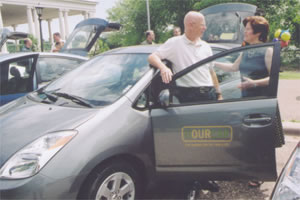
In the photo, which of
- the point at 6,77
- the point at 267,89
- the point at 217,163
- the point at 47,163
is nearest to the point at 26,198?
the point at 47,163

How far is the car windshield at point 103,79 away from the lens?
2568 mm

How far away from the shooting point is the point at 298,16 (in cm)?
2031

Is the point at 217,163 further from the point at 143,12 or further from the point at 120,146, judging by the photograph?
the point at 143,12

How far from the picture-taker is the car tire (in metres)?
2.09

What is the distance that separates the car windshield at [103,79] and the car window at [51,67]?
1350 mm

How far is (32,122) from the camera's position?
2285mm

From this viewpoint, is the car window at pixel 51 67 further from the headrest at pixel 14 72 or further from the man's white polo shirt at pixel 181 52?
the man's white polo shirt at pixel 181 52

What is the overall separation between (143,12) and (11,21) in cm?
2544

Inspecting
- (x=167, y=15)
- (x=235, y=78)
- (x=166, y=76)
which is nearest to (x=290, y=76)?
(x=235, y=78)

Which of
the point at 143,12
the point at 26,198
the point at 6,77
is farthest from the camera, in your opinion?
the point at 143,12

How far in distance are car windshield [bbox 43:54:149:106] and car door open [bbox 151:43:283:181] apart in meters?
0.43

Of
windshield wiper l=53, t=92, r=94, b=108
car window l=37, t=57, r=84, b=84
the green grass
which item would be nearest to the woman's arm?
windshield wiper l=53, t=92, r=94, b=108

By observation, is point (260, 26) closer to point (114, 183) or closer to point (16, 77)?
point (114, 183)

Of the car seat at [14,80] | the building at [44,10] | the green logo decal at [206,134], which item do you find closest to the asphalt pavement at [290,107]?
the green logo decal at [206,134]
